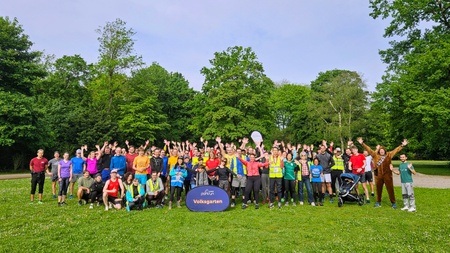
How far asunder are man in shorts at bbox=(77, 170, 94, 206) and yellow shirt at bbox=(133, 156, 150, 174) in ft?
6.27

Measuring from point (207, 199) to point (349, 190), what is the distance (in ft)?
16.7

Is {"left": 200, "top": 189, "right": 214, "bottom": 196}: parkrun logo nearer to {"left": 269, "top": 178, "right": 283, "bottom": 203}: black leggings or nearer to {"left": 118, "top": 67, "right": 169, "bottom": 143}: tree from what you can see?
{"left": 269, "top": 178, "right": 283, "bottom": 203}: black leggings

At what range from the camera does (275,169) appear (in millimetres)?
12008

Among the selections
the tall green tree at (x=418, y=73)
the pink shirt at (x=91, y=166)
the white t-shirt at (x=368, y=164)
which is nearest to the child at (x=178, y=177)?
the pink shirt at (x=91, y=166)

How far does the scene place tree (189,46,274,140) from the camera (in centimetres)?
3862

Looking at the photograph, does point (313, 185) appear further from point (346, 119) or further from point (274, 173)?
point (346, 119)

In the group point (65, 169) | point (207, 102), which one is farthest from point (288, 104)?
point (65, 169)

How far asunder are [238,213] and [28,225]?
5.97 m

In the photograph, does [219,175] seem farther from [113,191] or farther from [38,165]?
[38,165]

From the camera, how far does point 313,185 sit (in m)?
12.7

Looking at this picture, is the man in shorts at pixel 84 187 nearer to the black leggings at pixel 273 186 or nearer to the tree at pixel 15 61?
the black leggings at pixel 273 186

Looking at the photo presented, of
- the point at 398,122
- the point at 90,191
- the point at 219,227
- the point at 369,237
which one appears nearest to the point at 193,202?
the point at 219,227

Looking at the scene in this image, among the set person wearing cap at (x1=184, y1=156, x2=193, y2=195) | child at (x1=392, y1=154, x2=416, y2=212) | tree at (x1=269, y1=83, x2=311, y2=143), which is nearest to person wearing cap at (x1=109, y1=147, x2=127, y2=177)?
person wearing cap at (x1=184, y1=156, x2=193, y2=195)

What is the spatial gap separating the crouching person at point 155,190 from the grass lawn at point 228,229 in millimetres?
908
